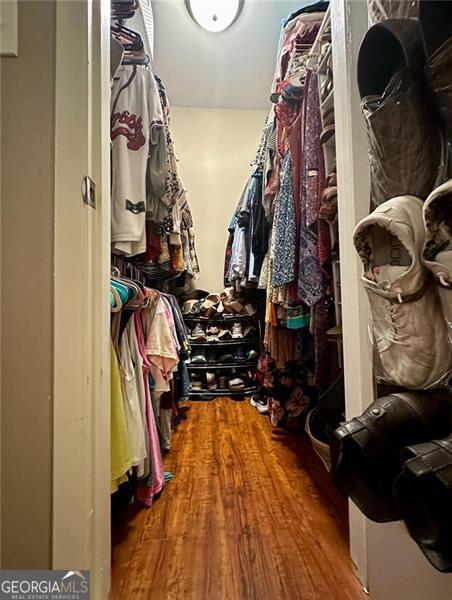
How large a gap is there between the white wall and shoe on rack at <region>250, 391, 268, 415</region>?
1230mm

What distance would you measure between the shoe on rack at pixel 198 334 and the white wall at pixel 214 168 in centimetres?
54

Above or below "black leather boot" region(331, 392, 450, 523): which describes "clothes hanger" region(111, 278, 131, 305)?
above

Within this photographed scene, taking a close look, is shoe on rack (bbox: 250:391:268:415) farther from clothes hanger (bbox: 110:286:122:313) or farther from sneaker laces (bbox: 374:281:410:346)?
sneaker laces (bbox: 374:281:410:346)

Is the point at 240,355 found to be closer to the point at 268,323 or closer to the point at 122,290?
the point at 268,323

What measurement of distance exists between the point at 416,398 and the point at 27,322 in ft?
2.36

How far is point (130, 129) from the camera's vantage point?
3.79ft

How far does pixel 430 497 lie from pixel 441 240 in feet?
1.02

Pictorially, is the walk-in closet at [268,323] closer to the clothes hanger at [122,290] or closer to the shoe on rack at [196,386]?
the clothes hanger at [122,290]

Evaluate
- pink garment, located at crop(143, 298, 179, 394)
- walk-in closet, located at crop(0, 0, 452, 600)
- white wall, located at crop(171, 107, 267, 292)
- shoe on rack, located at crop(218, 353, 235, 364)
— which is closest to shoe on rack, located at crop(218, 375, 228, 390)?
shoe on rack, located at crop(218, 353, 235, 364)

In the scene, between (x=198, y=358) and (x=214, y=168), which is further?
(x=214, y=168)

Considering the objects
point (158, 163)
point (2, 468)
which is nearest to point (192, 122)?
point (158, 163)

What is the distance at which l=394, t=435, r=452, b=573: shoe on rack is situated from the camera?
13.4 inches

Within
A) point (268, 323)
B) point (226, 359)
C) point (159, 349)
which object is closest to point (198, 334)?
point (226, 359)

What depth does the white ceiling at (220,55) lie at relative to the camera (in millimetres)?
2139
